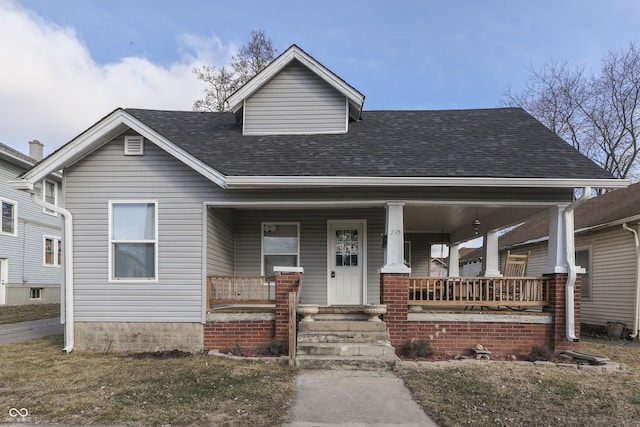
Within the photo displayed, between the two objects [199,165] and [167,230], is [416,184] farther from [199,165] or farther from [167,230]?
[167,230]

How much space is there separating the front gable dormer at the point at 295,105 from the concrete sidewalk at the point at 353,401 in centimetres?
532

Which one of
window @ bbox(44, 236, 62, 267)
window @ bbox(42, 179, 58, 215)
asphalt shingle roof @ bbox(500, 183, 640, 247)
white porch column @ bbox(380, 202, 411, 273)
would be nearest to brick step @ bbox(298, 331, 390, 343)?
white porch column @ bbox(380, 202, 411, 273)

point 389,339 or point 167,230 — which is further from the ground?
point 167,230

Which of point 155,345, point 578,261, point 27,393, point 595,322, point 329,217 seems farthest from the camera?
point 578,261

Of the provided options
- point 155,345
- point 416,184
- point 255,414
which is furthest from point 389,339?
point 155,345

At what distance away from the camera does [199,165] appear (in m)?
7.17

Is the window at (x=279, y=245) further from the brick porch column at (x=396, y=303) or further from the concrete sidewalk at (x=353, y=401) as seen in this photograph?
the concrete sidewalk at (x=353, y=401)

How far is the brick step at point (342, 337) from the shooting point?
268 inches

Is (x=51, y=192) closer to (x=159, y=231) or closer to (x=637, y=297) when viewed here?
(x=159, y=231)

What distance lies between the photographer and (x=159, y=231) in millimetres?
7551

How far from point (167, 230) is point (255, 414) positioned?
4229 millimetres

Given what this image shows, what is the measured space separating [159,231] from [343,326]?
12.3 feet

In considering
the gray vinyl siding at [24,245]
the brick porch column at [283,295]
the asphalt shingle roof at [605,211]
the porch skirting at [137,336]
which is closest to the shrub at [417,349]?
the brick porch column at [283,295]

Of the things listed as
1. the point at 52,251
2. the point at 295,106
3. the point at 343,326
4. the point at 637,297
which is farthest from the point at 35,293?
the point at 637,297
